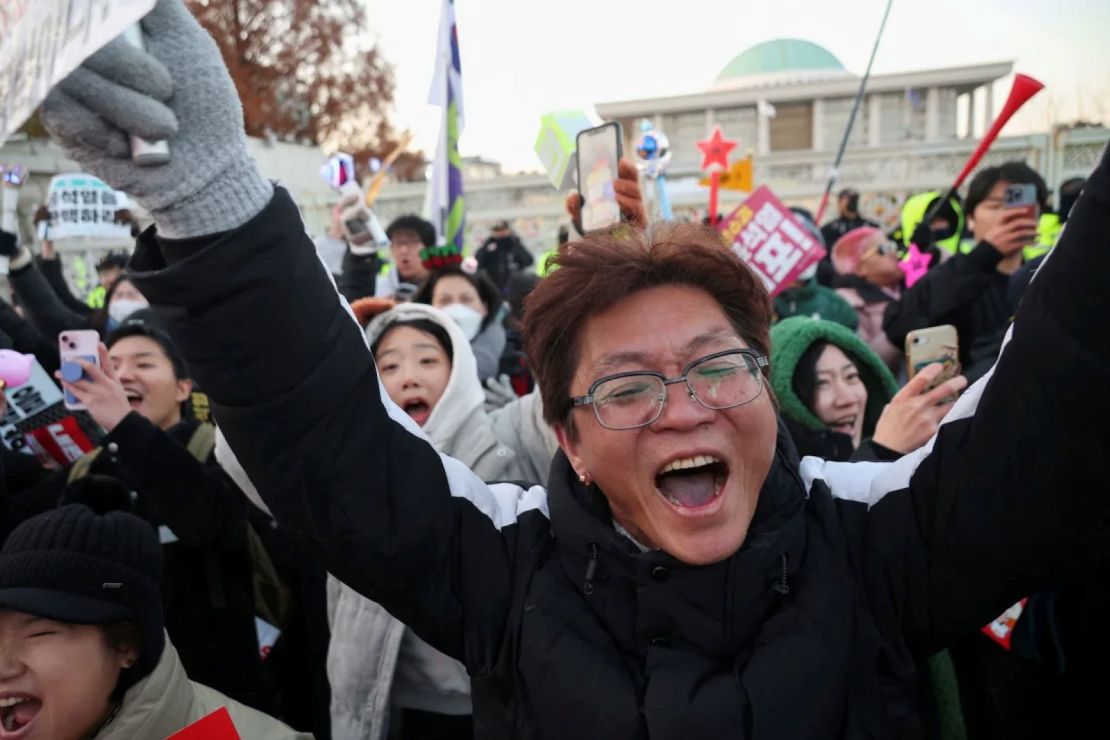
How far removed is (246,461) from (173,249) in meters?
0.32

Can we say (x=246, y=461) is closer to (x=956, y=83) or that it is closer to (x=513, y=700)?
(x=513, y=700)

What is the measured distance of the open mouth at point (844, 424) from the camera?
8.58 feet

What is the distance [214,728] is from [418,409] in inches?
49.4

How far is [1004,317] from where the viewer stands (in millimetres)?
3328

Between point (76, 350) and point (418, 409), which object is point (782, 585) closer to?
point (418, 409)

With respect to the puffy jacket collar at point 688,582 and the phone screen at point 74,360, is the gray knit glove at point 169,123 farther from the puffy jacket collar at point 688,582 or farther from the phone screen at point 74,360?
the phone screen at point 74,360

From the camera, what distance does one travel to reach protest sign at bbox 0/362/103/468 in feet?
8.84

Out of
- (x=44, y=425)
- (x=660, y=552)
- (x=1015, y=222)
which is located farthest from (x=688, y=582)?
(x=1015, y=222)

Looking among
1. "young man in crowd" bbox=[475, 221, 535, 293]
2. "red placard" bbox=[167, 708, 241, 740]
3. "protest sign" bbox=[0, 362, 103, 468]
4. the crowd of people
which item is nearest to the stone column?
"young man in crowd" bbox=[475, 221, 535, 293]

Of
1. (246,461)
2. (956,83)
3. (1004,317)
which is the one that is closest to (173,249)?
(246,461)

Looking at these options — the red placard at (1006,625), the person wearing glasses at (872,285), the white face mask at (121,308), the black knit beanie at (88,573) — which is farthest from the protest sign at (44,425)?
the person wearing glasses at (872,285)

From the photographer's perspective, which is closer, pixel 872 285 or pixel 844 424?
pixel 844 424

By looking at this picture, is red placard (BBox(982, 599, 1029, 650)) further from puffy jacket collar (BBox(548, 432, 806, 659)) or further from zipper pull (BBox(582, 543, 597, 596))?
zipper pull (BBox(582, 543, 597, 596))

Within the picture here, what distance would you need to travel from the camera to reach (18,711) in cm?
164
